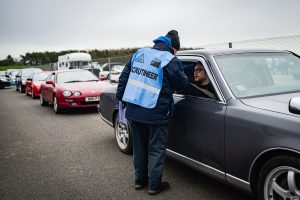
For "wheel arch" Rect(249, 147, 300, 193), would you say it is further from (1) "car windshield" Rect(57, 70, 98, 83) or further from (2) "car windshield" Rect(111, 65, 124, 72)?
(2) "car windshield" Rect(111, 65, 124, 72)

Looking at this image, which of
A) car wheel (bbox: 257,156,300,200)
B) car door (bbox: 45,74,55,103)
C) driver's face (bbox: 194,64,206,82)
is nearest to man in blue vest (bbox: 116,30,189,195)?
driver's face (bbox: 194,64,206,82)

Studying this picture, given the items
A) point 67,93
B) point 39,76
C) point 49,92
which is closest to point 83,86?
point 67,93

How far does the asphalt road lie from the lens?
403cm

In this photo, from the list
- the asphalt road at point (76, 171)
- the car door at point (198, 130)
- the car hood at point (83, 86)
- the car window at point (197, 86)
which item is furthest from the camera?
the car hood at point (83, 86)

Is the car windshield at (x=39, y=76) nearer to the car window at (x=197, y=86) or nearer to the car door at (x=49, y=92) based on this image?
the car door at (x=49, y=92)

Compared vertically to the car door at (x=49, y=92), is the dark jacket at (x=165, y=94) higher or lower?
A: higher

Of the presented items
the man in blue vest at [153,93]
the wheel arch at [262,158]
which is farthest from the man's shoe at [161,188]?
the wheel arch at [262,158]

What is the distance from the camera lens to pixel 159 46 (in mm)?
3801

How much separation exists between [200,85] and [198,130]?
569 mm

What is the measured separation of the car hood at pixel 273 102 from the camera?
304 centimetres

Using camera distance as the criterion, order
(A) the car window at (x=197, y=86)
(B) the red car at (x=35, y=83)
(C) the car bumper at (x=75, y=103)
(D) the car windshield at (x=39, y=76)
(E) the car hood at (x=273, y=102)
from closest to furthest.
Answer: (E) the car hood at (x=273, y=102) < (A) the car window at (x=197, y=86) < (C) the car bumper at (x=75, y=103) < (B) the red car at (x=35, y=83) < (D) the car windshield at (x=39, y=76)

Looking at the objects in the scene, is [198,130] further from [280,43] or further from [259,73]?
[280,43]

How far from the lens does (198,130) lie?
372cm

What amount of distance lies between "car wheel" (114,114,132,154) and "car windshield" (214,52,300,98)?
2110 millimetres
